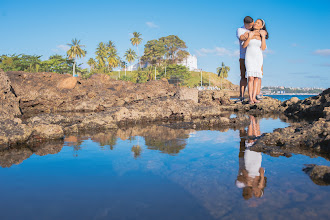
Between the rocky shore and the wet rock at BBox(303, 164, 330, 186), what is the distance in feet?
2.91

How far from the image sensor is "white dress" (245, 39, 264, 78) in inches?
305

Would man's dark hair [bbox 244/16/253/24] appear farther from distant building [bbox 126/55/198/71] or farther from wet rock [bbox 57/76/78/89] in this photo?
distant building [bbox 126/55/198/71]

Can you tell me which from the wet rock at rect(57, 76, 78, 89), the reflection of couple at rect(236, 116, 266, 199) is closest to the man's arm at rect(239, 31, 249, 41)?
the reflection of couple at rect(236, 116, 266, 199)

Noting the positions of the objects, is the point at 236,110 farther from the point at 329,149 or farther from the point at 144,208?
the point at 144,208

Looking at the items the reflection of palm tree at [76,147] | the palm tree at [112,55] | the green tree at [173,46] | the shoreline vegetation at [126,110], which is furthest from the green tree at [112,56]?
the reflection of palm tree at [76,147]

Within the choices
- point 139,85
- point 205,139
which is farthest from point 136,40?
point 205,139

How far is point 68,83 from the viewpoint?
18.5m

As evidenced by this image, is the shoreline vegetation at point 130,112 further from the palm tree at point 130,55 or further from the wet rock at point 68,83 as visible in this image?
the palm tree at point 130,55

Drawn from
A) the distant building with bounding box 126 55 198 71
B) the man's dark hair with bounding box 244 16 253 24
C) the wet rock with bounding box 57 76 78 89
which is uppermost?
the distant building with bounding box 126 55 198 71

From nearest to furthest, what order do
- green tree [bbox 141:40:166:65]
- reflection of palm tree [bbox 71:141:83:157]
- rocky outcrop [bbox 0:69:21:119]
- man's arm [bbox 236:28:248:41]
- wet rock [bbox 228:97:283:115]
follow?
reflection of palm tree [bbox 71:141:83:157] < man's arm [bbox 236:28:248:41] < rocky outcrop [bbox 0:69:21:119] < wet rock [bbox 228:97:283:115] < green tree [bbox 141:40:166:65]

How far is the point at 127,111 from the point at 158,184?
5.97 meters

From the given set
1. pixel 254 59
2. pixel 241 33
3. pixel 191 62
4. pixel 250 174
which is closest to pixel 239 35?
pixel 241 33

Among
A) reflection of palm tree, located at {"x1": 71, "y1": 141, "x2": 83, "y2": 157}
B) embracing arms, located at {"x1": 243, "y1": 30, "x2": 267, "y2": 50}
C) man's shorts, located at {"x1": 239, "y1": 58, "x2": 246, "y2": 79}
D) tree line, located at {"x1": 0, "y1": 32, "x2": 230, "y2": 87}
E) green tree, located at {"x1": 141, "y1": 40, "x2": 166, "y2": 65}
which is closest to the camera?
reflection of palm tree, located at {"x1": 71, "y1": 141, "x2": 83, "y2": 157}

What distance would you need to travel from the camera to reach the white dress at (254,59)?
774 centimetres
